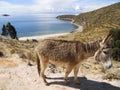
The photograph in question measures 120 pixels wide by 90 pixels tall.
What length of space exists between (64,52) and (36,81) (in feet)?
7.62

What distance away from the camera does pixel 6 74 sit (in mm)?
14227

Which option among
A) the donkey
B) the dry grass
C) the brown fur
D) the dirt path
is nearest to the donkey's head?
the donkey

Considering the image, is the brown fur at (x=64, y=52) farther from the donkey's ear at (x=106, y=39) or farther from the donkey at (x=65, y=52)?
the donkey's ear at (x=106, y=39)

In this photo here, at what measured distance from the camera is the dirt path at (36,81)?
41.4ft

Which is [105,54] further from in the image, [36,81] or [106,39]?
[36,81]

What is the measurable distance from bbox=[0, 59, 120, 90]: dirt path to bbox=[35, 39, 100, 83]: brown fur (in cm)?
97

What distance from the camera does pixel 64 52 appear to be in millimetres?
12125

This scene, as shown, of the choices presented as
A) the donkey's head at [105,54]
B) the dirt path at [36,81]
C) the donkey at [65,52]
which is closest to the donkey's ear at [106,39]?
the donkey's head at [105,54]

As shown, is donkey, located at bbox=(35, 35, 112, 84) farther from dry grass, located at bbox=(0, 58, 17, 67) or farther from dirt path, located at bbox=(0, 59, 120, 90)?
dry grass, located at bbox=(0, 58, 17, 67)

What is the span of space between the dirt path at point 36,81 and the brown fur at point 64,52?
969 millimetres

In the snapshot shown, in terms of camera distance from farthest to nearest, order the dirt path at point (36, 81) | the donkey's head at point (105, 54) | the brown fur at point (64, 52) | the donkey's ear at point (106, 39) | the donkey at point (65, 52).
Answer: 1. the dirt path at point (36, 81)
2. the brown fur at point (64, 52)
3. the donkey at point (65, 52)
4. the donkey's head at point (105, 54)
5. the donkey's ear at point (106, 39)

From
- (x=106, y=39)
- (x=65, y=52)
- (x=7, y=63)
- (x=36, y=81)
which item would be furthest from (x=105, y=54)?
(x=7, y=63)

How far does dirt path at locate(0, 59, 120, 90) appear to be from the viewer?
497 inches

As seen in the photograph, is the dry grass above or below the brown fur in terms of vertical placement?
below
